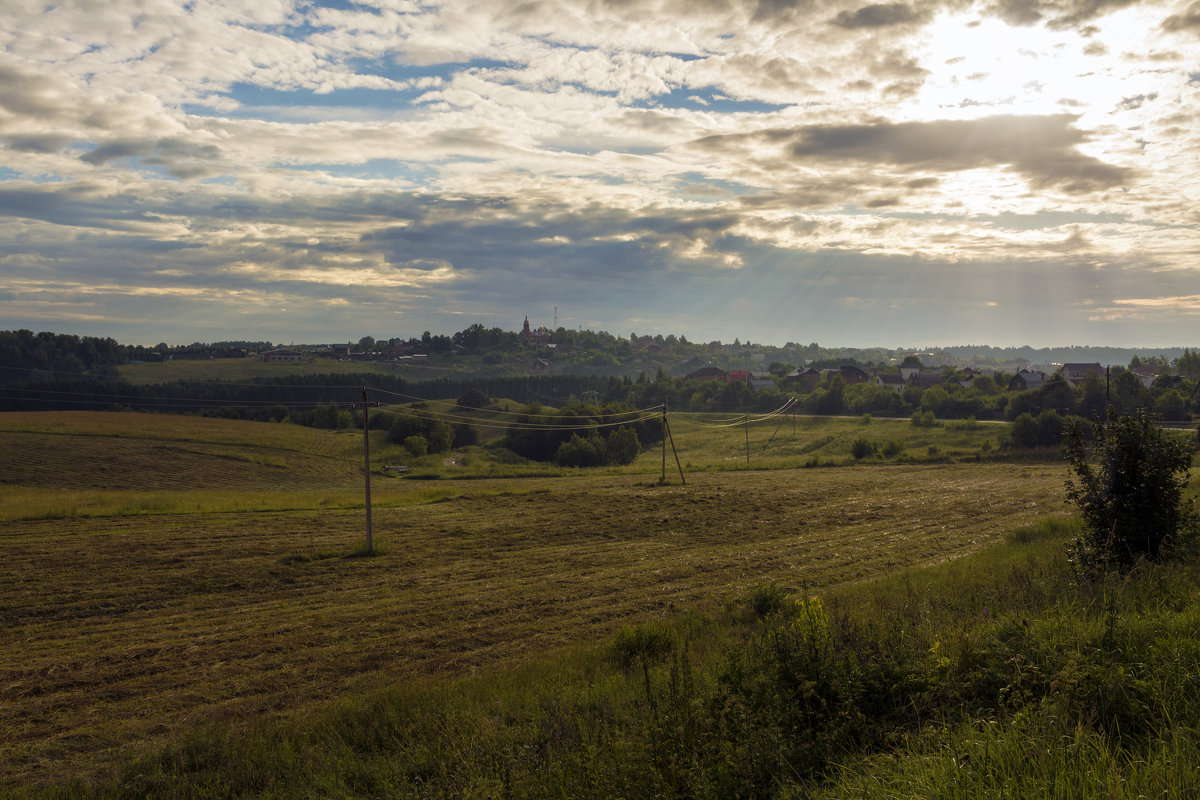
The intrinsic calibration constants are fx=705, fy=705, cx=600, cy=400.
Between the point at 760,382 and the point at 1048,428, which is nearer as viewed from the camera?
the point at 1048,428

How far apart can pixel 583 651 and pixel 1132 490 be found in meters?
10.5

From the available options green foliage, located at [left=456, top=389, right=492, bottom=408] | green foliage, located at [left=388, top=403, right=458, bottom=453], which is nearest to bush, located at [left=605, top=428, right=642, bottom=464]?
green foliage, located at [left=388, top=403, right=458, bottom=453]

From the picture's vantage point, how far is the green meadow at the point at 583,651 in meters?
5.39

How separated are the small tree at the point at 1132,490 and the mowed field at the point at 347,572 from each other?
8.67 metres

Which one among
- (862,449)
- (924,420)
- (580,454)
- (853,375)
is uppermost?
(853,375)

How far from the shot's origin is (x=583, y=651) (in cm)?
1334

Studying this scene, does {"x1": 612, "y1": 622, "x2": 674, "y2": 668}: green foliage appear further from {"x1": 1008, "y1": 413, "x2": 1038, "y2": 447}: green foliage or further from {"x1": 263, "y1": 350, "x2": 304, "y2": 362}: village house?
{"x1": 263, "y1": 350, "x2": 304, "y2": 362}: village house

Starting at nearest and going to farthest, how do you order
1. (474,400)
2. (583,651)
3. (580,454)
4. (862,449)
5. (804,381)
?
1. (583,651)
2. (862,449)
3. (580,454)
4. (474,400)
5. (804,381)

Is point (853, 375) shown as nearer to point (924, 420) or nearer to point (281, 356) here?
point (924, 420)

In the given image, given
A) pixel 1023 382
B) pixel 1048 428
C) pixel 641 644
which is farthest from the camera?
pixel 1023 382

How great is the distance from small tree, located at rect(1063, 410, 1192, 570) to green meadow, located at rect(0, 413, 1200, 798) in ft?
4.15

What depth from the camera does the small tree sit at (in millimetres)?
12445

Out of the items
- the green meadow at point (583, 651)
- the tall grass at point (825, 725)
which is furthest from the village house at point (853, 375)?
the tall grass at point (825, 725)

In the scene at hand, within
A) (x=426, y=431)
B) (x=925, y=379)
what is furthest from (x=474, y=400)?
(x=925, y=379)
